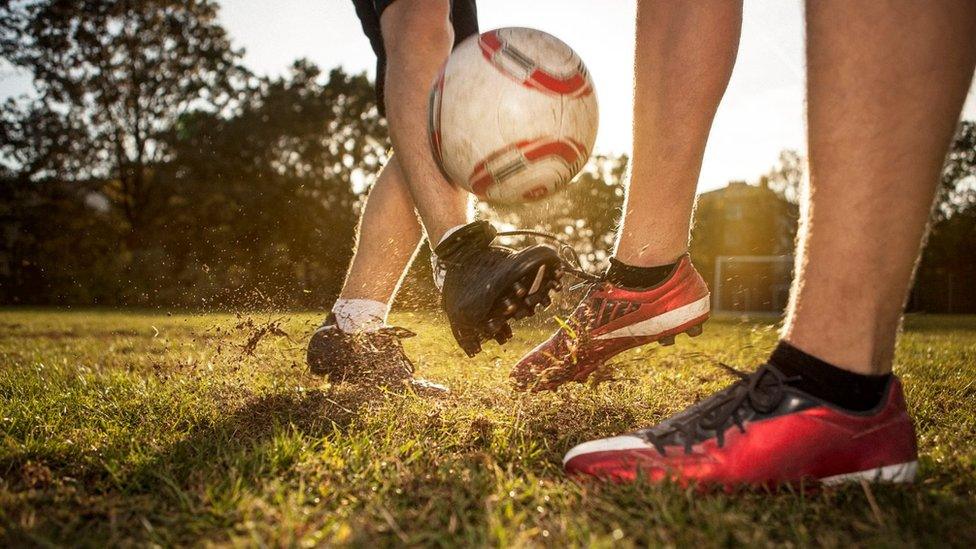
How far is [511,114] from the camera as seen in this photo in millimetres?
2217

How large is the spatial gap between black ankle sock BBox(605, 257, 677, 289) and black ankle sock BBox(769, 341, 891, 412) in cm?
90

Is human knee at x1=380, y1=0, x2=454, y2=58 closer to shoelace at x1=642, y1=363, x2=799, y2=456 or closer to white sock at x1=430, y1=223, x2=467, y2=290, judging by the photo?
white sock at x1=430, y1=223, x2=467, y2=290

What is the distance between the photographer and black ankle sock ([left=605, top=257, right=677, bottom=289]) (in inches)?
91.4

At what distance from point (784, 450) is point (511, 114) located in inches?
52.3

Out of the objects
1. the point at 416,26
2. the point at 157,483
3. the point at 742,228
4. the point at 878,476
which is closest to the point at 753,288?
the point at 742,228

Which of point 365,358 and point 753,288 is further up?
point 365,358

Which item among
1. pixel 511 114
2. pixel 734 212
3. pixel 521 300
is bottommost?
pixel 521 300

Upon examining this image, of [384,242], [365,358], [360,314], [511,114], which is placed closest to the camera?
[511,114]

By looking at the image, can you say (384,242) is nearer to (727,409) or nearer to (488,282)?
(488,282)

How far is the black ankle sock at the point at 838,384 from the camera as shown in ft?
4.58

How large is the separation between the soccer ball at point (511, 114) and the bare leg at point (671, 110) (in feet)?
0.72

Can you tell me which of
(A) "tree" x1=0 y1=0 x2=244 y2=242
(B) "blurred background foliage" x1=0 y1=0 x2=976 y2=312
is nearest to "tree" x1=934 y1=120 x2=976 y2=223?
(B) "blurred background foliage" x1=0 y1=0 x2=976 y2=312

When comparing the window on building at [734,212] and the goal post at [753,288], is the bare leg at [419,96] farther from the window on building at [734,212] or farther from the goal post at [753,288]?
the window on building at [734,212]

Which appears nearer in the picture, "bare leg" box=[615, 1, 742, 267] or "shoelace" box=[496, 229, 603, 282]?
"bare leg" box=[615, 1, 742, 267]
